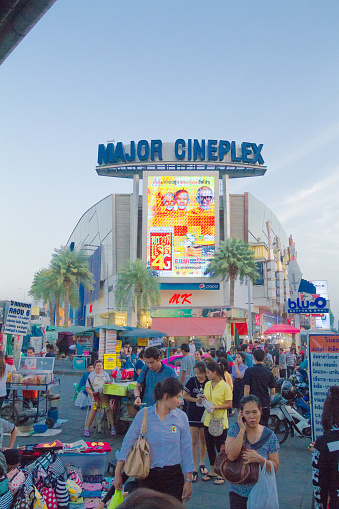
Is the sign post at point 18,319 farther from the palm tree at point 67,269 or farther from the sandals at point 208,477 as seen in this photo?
the palm tree at point 67,269

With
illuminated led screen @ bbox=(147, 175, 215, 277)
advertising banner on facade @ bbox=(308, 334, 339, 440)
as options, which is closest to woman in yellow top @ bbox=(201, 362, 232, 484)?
advertising banner on facade @ bbox=(308, 334, 339, 440)

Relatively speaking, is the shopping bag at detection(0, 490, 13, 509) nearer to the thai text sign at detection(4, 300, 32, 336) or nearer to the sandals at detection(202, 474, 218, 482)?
the sandals at detection(202, 474, 218, 482)

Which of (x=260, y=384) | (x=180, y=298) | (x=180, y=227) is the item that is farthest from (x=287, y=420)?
(x=180, y=298)

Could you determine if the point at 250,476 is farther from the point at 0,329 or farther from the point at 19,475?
the point at 0,329

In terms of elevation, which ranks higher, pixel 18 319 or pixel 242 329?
pixel 18 319

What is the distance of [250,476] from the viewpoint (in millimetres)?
3379

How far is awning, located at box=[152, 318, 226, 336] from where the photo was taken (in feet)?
98.3

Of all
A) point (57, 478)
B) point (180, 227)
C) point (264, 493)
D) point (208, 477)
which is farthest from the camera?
point (180, 227)

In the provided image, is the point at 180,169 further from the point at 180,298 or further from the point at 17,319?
the point at 17,319

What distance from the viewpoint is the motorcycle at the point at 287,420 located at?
29.7 feet

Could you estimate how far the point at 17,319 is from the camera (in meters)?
11.7

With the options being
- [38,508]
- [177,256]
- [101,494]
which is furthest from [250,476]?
[177,256]

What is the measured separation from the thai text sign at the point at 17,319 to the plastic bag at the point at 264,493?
9.32 metres

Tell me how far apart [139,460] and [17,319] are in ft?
29.0
